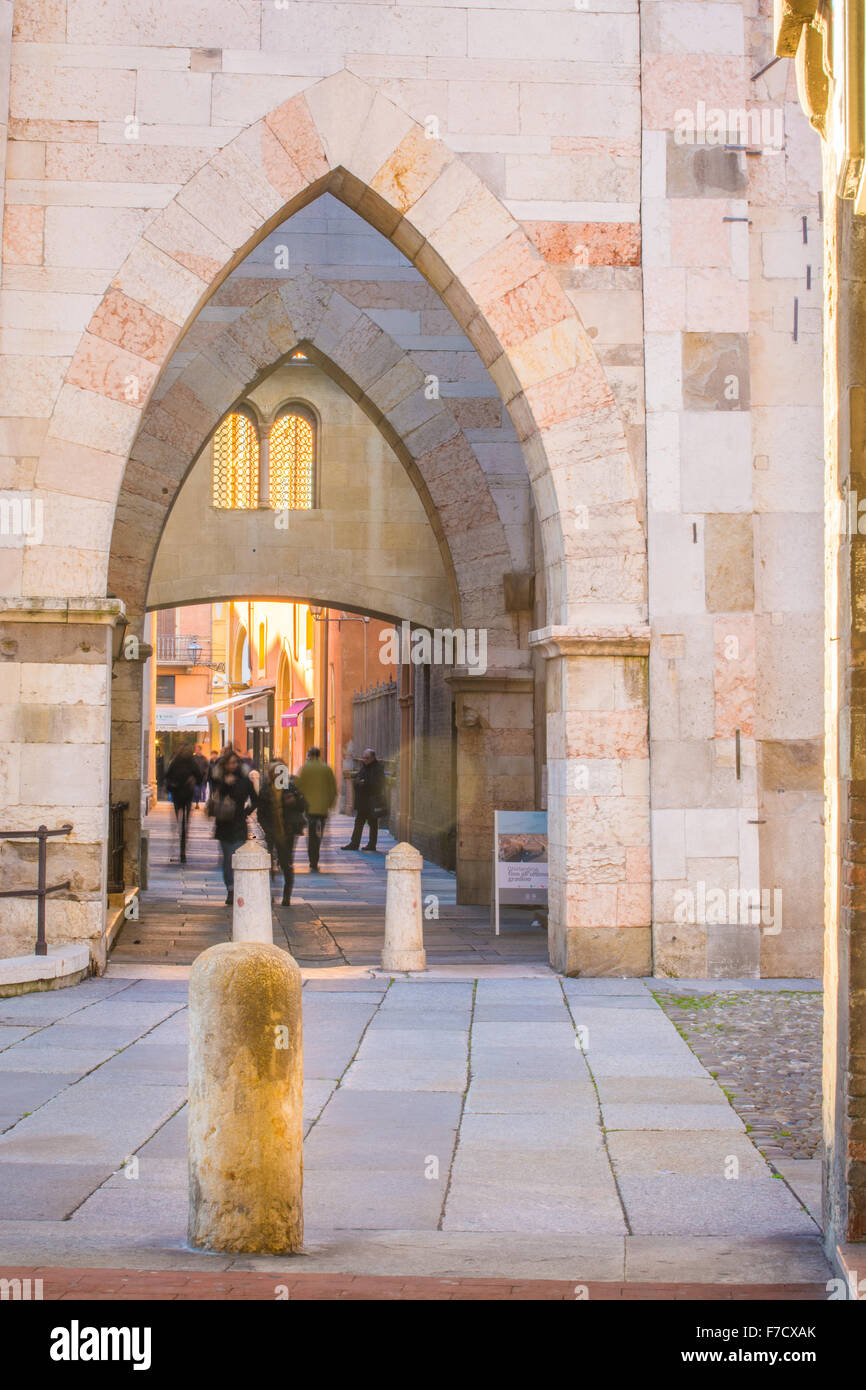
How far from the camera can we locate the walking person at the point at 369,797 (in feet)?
71.4

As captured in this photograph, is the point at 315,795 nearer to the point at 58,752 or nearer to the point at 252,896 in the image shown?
the point at 252,896

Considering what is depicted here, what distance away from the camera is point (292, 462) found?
813 inches

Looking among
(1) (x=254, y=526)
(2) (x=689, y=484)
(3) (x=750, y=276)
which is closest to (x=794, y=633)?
(2) (x=689, y=484)

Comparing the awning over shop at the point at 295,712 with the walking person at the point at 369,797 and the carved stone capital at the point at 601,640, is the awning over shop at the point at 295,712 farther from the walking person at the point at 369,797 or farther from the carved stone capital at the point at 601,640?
the carved stone capital at the point at 601,640

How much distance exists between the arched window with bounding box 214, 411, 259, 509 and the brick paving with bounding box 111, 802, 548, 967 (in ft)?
16.8

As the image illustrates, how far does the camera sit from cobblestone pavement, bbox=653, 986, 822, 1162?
5.76m

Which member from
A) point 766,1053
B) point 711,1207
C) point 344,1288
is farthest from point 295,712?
point 344,1288

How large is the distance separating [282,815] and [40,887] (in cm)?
679

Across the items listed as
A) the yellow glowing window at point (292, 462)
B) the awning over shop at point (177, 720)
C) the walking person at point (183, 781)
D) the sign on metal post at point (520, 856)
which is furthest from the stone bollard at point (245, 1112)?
the awning over shop at point (177, 720)

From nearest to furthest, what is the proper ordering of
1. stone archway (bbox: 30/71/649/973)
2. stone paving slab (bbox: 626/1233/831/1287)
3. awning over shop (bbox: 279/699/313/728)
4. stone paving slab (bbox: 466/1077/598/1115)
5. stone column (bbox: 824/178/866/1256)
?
1. stone paving slab (bbox: 626/1233/831/1287)
2. stone column (bbox: 824/178/866/1256)
3. stone paving slab (bbox: 466/1077/598/1115)
4. stone archway (bbox: 30/71/649/973)
5. awning over shop (bbox: 279/699/313/728)

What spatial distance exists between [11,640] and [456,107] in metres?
4.75

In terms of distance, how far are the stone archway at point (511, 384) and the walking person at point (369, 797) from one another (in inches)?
453

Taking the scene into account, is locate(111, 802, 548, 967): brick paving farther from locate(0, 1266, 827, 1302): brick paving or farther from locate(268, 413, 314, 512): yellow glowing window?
locate(0, 1266, 827, 1302): brick paving

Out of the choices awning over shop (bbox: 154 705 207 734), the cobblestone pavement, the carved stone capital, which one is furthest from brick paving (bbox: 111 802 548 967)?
awning over shop (bbox: 154 705 207 734)
